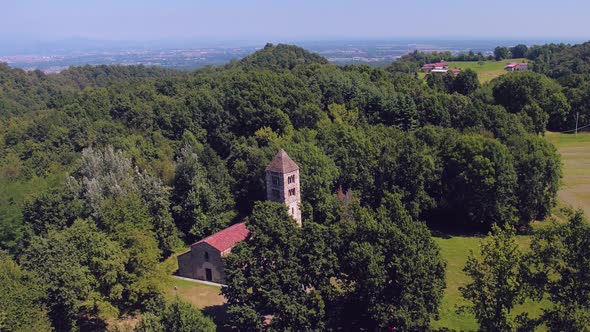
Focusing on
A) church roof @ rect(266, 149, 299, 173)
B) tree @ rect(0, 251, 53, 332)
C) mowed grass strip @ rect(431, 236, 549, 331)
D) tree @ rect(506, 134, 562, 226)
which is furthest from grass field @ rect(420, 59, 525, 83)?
tree @ rect(0, 251, 53, 332)

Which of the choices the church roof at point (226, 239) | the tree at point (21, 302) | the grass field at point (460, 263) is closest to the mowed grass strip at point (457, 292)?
the grass field at point (460, 263)

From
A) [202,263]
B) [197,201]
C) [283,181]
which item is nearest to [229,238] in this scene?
[202,263]

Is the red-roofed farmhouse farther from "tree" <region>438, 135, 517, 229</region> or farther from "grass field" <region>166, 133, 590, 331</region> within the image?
"tree" <region>438, 135, 517, 229</region>

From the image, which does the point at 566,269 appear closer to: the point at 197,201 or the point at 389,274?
the point at 389,274

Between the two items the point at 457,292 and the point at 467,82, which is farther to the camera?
the point at 467,82

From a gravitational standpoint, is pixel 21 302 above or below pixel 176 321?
above
